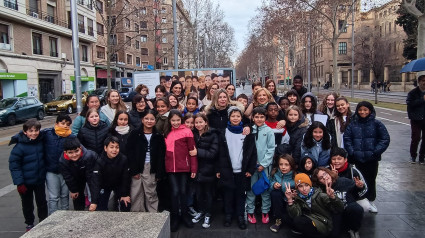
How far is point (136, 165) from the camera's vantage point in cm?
420

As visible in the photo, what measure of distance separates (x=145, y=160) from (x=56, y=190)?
1284mm

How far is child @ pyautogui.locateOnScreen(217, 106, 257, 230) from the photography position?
4305mm

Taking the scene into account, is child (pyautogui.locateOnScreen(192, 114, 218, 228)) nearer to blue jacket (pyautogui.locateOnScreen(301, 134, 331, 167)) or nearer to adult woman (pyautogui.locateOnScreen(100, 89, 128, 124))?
blue jacket (pyautogui.locateOnScreen(301, 134, 331, 167))

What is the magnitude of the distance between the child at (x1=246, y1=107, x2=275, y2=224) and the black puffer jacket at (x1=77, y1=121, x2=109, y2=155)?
2252 mm

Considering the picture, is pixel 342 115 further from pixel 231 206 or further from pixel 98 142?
pixel 98 142

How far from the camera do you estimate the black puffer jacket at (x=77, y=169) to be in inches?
156

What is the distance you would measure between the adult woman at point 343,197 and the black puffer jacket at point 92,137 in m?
3.04

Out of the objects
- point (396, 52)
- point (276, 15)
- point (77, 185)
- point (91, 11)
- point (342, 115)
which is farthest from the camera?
point (396, 52)

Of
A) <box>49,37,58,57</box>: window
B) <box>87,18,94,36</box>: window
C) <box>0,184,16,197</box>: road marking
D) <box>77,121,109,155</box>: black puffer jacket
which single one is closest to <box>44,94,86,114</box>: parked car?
<box>49,37,58,57</box>: window

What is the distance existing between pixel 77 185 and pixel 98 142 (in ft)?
2.21

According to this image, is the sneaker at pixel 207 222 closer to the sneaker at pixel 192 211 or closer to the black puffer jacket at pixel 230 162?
the sneaker at pixel 192 211

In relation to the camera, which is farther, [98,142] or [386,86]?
[386,86]

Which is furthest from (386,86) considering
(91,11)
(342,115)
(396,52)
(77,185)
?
(77,185)

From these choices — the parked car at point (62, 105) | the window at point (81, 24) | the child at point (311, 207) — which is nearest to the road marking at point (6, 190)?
the child at point (311, 207)
